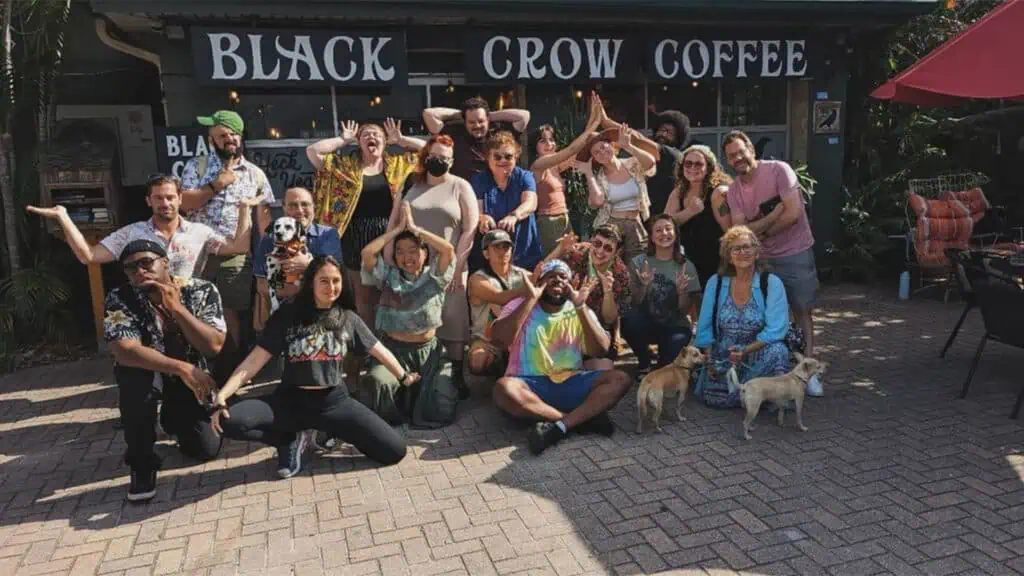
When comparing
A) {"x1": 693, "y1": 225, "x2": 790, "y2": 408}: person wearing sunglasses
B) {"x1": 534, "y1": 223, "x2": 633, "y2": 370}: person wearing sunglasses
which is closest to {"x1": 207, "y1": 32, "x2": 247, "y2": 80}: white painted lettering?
{"x1": 534, "y1": 223, "x2": 633, "y2": 370}: person wearing sunglasses

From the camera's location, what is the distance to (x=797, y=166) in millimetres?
→ 8680

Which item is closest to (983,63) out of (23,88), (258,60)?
(258,60)

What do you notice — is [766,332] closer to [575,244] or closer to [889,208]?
[575,244]

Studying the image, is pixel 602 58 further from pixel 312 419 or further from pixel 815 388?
pixel 312 419

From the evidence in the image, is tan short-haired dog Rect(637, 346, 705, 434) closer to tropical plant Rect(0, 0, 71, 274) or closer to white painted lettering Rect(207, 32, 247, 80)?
white painted lettering Rect(207, 32, 247, 80)

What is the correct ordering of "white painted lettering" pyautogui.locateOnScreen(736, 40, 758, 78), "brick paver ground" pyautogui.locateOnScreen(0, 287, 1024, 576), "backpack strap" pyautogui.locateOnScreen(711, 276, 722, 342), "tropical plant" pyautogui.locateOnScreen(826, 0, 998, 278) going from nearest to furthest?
"brick paver ground" pyautogui.locateOnScreen(0, 287, 1024, 576)
"backpack strap" pyautogui.locateOnScreen(711, 276, 722, 342)
"white painted lettering" pyautogui.locateOnScreen(736, 40, 758, 78)
"tropical plant" pyautogui.locateOnScreen(826, 0, 998, 278)

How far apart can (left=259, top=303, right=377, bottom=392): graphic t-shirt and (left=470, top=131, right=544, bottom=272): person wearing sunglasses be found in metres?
1.63

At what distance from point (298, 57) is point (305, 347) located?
150 inches

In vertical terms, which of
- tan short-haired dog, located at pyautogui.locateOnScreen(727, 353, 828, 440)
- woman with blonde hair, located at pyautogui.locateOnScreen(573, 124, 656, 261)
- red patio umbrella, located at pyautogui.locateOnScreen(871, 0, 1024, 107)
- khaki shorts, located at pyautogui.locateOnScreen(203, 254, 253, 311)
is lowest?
tan short-haired dog, located at pyautogui.locateOnScreen(727, 353, 828, 440)

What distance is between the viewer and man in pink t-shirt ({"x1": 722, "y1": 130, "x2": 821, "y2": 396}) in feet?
16.8

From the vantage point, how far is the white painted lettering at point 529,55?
7.38 meters

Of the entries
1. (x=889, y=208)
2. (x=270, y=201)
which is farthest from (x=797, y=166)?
(x=270, y=201)

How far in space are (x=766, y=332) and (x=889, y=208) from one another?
538 centimetres

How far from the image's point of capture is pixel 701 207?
559cm
